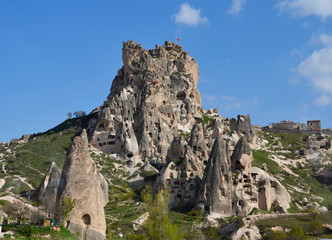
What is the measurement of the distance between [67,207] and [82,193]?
1682 millimetres

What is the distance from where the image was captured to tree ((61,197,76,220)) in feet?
108

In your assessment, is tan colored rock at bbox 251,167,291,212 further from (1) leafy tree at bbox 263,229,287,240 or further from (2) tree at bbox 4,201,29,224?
(2) tree at bbox 4,201,29,224

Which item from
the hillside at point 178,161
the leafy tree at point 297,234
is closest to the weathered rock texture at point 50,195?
the hillside at point 178,161

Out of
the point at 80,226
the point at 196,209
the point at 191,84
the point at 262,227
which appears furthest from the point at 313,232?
the point at 191,84

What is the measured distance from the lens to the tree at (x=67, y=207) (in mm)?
33056

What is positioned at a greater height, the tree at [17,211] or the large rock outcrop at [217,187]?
the large rock outcrop at [217,187]

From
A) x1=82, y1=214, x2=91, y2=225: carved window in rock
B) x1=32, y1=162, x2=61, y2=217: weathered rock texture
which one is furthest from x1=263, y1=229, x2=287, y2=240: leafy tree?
x1=32, y1=162, x2=61, y2=217: weathered rock texture

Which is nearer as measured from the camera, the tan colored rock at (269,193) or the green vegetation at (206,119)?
the tan colored rock at (269,193)

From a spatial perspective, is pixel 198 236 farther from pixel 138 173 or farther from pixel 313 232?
pixel 138 173

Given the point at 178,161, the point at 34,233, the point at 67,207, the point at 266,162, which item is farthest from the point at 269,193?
the point at 34,233

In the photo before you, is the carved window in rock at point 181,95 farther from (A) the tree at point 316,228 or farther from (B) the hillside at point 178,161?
(A) the tree at point 316,228

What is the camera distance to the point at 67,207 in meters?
33.2

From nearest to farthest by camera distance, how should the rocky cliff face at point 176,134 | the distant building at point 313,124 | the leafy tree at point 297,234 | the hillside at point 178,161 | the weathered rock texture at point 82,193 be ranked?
the weathered rock texture at point 82,193 → the leafy tree at point 297,234 → the hillside at point 178,161 → the rocky cliff face at point 176,134 → the distant building at point 313,124

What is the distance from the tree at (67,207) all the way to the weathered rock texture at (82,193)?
360 mm
